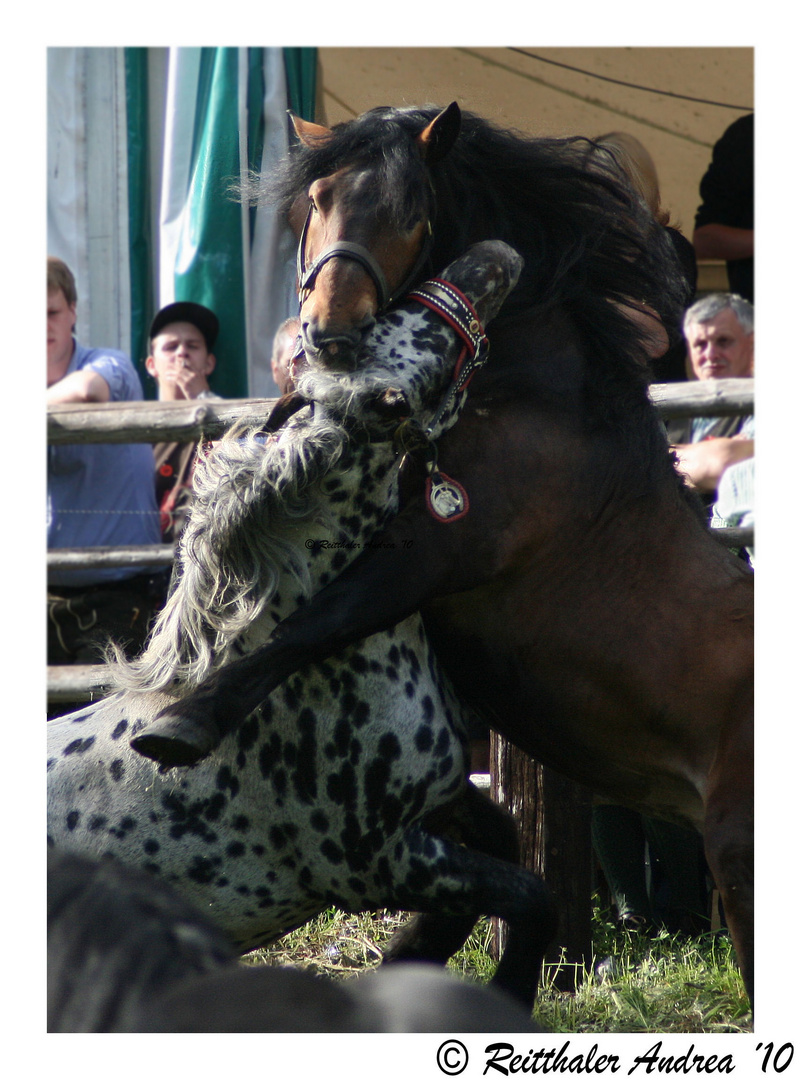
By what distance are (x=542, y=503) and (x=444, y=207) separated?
659 millimetres

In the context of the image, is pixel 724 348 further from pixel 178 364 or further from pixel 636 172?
pixel 178 364

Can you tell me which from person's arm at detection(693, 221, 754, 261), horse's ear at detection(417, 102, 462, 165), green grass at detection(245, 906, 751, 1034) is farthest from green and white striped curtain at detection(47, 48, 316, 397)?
green grass at detection(245, 906, 751, 1034)

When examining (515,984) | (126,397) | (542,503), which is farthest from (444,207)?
(126,397)

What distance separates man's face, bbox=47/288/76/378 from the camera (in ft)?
14.5

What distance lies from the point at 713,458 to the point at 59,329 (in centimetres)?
273

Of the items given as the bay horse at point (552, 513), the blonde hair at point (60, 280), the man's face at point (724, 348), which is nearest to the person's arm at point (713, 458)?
the man's face at point (724, 348)

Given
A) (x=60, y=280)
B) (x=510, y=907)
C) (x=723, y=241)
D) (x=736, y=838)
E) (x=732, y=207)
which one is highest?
(x=732, y=207)

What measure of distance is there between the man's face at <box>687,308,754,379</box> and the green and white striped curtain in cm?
185

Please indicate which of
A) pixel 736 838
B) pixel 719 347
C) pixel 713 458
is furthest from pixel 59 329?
pixel 736 838

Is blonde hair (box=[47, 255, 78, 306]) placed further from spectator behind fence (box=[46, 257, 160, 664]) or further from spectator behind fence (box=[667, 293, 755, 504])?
spectator behind fence (box=[667, 293, 755, 504])

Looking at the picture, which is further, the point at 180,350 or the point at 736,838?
the point at 180,350

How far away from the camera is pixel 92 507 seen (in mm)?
4734
